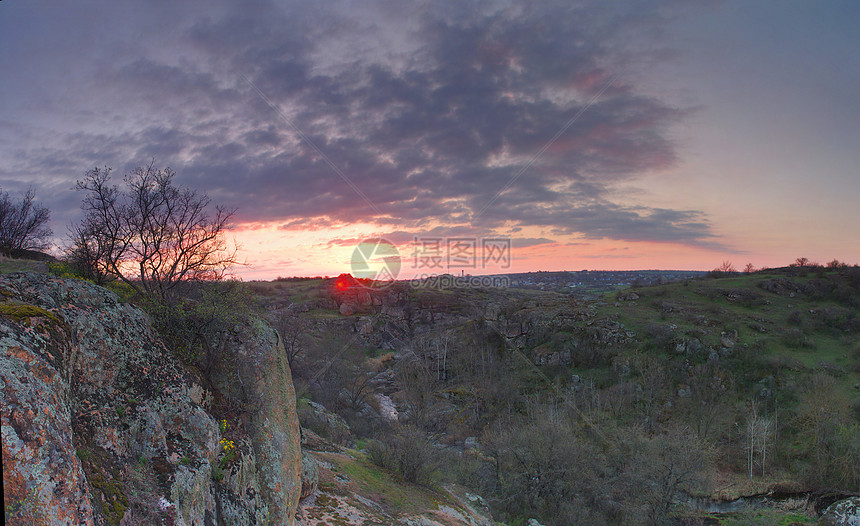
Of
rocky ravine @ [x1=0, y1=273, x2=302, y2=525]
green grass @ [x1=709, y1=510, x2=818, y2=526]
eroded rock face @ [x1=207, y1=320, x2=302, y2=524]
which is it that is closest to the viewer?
rocky ravine @ [x1=0, y1=273, x2=302, y2=525]

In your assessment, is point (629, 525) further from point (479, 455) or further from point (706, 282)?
point (706, 282)

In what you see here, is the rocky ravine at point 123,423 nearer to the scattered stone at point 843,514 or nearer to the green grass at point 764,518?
the green grass at point 764,518

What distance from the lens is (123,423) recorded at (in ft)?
26.7

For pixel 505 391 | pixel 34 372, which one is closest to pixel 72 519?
pixel 34 372

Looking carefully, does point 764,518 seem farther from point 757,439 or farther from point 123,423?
point 123,423

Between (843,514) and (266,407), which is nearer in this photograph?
(266,407)

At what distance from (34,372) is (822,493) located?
56.6 metres

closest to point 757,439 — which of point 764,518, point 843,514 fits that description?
point 843,514

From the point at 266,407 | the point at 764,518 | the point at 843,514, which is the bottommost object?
the point at 764,518


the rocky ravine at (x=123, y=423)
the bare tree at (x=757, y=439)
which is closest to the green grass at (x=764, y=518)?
the bare tree at (x=757, y=439)

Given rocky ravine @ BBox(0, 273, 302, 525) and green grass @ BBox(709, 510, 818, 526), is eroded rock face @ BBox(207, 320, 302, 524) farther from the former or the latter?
green grass @ BBox(709, 510, 818, 526)

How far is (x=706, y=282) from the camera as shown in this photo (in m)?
95.5

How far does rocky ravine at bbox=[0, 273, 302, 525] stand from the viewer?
5.39 meters

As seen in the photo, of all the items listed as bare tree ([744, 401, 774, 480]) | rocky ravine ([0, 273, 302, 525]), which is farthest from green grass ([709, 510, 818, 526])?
rocky ravine ([0, 273, 302, 525])
